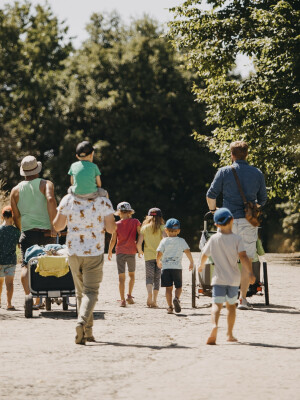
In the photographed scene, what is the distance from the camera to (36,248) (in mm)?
10328

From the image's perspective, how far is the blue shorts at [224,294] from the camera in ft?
25.7

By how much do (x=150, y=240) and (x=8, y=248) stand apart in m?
2.17

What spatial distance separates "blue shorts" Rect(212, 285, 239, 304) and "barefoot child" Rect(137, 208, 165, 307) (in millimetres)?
3907

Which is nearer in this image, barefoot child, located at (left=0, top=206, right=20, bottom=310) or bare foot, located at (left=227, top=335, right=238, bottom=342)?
bare foot, located at (left=227, top=335, right=238, bottom=342)

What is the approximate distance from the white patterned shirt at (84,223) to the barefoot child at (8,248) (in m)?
3.40

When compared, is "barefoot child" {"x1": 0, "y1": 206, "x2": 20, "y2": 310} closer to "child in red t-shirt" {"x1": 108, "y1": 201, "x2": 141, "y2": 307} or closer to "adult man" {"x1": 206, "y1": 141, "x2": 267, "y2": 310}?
"child in red t-shirt" {"x1": 108, "y1": 201, "x2": 141, "y2": 307}

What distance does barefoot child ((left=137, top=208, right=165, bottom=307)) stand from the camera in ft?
39.3

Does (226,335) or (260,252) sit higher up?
(260,252)

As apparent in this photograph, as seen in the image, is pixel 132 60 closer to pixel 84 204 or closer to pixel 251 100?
pixel 251 100

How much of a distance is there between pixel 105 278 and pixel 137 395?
11.8 m

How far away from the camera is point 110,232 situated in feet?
26.8

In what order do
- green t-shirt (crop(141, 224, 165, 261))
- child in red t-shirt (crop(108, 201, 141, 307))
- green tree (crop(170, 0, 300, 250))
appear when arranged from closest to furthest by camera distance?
green t-shirt (crop(141, 224, 165, 261)), child in red t-shirt (crop(108, 201, 141, 307)), green tree (crop(170, 0, 300, 250))

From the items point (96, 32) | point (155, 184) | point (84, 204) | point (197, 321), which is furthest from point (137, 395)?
point (96, 32)

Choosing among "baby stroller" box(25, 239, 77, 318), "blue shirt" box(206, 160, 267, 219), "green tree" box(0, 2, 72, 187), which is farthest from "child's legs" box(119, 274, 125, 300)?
"green tree" box(0, 2, 72, 187)
